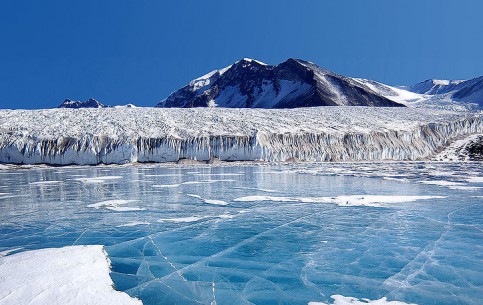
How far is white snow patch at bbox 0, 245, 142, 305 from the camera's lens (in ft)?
15.4

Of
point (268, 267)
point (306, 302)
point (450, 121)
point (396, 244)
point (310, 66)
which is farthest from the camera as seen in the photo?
point (310, 66)

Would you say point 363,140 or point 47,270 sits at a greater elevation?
point 363,140

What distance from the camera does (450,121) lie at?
45.5 meters

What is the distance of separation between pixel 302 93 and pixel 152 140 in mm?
70359

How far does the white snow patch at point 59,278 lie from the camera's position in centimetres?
470

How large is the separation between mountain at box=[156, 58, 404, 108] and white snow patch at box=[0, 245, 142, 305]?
3482 inches

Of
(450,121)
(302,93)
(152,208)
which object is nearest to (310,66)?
(302,93)

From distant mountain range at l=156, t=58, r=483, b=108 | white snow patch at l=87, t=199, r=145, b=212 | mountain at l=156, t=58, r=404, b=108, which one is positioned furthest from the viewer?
mountain at l=156, t=58, r=404, b=108

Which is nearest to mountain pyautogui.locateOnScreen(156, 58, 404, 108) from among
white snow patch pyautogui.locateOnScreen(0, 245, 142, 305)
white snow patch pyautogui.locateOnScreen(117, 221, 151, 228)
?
white snow patch pyautogui.locateOnScreen(117, 221, 151, 228)

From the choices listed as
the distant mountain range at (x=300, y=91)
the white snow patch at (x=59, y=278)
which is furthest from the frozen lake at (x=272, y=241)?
the distant mountain range at (x=300, y=91)

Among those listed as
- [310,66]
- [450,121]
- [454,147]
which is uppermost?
[310,66]

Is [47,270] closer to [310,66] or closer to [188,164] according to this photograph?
[188,164]

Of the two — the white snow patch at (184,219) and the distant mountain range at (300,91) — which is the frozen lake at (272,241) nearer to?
the white snow patch at (184,219)

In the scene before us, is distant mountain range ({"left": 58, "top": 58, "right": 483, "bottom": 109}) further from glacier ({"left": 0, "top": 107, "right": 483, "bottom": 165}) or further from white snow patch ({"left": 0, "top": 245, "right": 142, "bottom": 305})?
white snow patch ({"left": 0, "top": 245, "right": 142, "bottom": 305})
